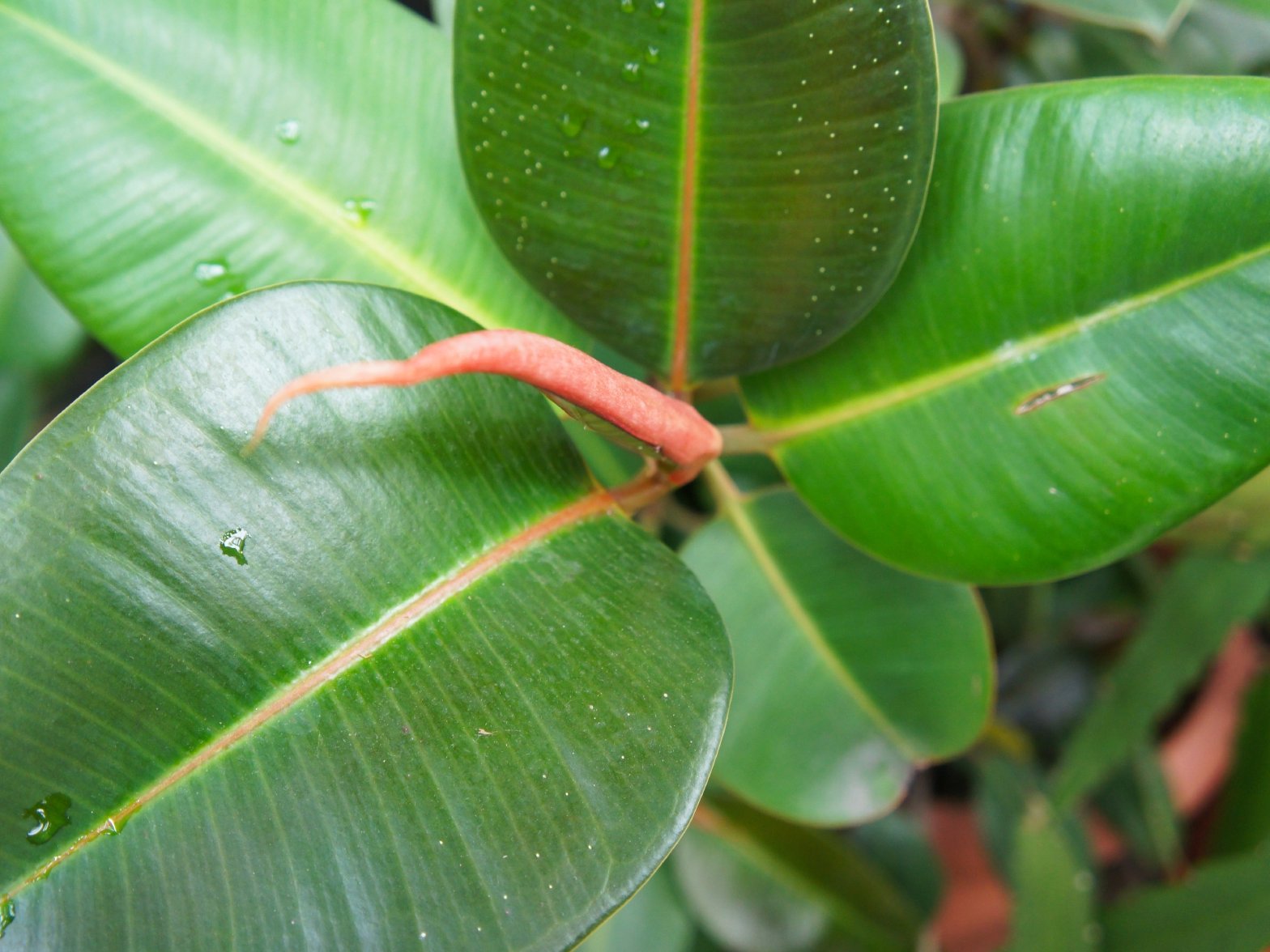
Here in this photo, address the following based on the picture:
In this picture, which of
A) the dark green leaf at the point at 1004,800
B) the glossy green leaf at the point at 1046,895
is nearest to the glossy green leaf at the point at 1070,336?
the glossy green leaf at the point at 1046,895

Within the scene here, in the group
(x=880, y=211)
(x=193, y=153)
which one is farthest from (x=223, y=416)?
(x=880, y=211)

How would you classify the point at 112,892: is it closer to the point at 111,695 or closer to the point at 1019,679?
the point at 111,695

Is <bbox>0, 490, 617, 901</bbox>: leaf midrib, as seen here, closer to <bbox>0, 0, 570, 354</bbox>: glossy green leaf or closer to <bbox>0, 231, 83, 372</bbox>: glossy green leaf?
<bbox>0, 0, 570, 354</bbox>: glossy green leaf

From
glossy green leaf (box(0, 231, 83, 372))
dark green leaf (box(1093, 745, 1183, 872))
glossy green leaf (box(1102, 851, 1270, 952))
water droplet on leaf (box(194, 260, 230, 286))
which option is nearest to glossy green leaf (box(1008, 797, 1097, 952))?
glossy green leaf (box(1102, 851, 1270, 952))

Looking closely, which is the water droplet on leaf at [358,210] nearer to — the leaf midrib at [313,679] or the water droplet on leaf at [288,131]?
the water droplet on leaf at [288,131]

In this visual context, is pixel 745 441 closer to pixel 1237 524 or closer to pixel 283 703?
pixel 283 703

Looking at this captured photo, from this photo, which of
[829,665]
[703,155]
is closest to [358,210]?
[703,155]
